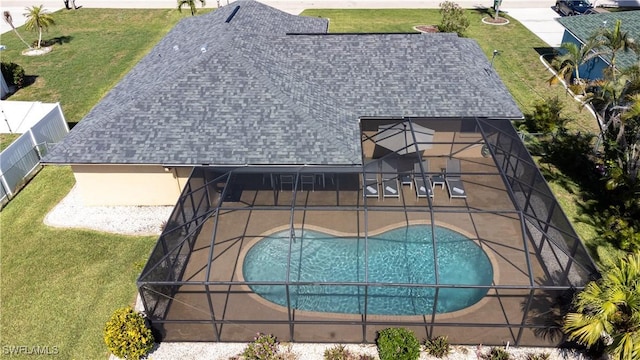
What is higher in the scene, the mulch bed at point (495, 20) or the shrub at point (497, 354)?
the mulch bed at point (495, 20)

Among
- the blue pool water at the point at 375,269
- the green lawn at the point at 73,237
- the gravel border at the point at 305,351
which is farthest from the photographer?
the green lawn at the point at 73,237

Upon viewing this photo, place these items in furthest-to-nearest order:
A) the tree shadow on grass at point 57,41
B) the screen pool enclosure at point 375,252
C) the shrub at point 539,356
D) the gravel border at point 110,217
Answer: the tree shadow on grass at point 57,41 < the gravel border at point 110,217 < the screen pool enclosure at point 375,252 < the shrub at point 539,356

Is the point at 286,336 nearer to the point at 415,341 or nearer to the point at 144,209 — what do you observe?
the point at 415,341

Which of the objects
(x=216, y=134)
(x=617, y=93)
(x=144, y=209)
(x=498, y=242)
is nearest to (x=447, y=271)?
(x=498, y=242)

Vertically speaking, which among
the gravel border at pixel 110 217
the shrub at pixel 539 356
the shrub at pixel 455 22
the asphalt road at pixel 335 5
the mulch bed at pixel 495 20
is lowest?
the shrub at pixel 539 356

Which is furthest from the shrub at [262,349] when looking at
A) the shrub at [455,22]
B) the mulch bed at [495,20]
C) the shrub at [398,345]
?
the mulch bed at [495,20]

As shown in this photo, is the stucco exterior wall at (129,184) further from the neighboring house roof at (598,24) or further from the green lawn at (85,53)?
the neighboring house roof at (598,24)

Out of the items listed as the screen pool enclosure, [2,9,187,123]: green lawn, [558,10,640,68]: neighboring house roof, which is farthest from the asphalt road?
the screen pool enclosure
